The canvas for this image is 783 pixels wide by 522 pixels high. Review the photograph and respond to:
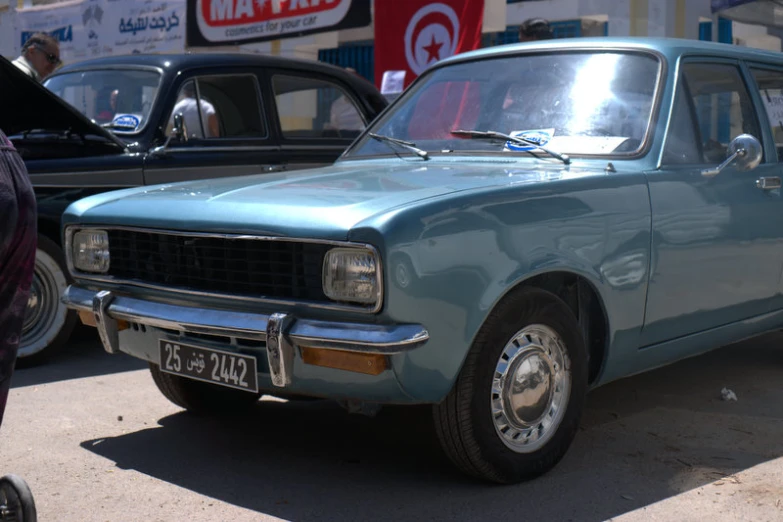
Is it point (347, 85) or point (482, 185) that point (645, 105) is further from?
point (347, 85)

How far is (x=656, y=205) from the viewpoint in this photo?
416 centimetres

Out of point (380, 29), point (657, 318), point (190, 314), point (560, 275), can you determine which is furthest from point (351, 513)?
point (380, 29)

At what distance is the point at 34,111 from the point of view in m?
6.14

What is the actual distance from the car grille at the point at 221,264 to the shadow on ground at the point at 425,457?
0.71 metres

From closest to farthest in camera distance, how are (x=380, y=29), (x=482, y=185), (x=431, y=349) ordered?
(x=431, y=349)
(x=482, y=185)
(x=380, y=29)

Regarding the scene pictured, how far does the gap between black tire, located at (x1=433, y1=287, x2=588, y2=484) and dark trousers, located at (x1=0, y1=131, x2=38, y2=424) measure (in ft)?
4.67

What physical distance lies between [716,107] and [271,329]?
2.54m

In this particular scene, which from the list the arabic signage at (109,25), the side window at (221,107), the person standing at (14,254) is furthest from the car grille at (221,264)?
the arabic signage at (109,25)

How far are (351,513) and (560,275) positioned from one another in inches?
45.8

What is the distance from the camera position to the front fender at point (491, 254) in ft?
10.9

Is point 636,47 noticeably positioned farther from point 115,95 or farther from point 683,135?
point 115,95

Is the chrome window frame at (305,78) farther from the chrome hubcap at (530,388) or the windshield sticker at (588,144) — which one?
the chrome hubcap at (530,388)

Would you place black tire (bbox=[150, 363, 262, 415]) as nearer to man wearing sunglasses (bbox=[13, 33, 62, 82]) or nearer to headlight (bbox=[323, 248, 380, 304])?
headlight (bbox=[323, 248, 380, 304])

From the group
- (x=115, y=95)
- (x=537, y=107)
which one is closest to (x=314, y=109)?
(x=115, y=95)
